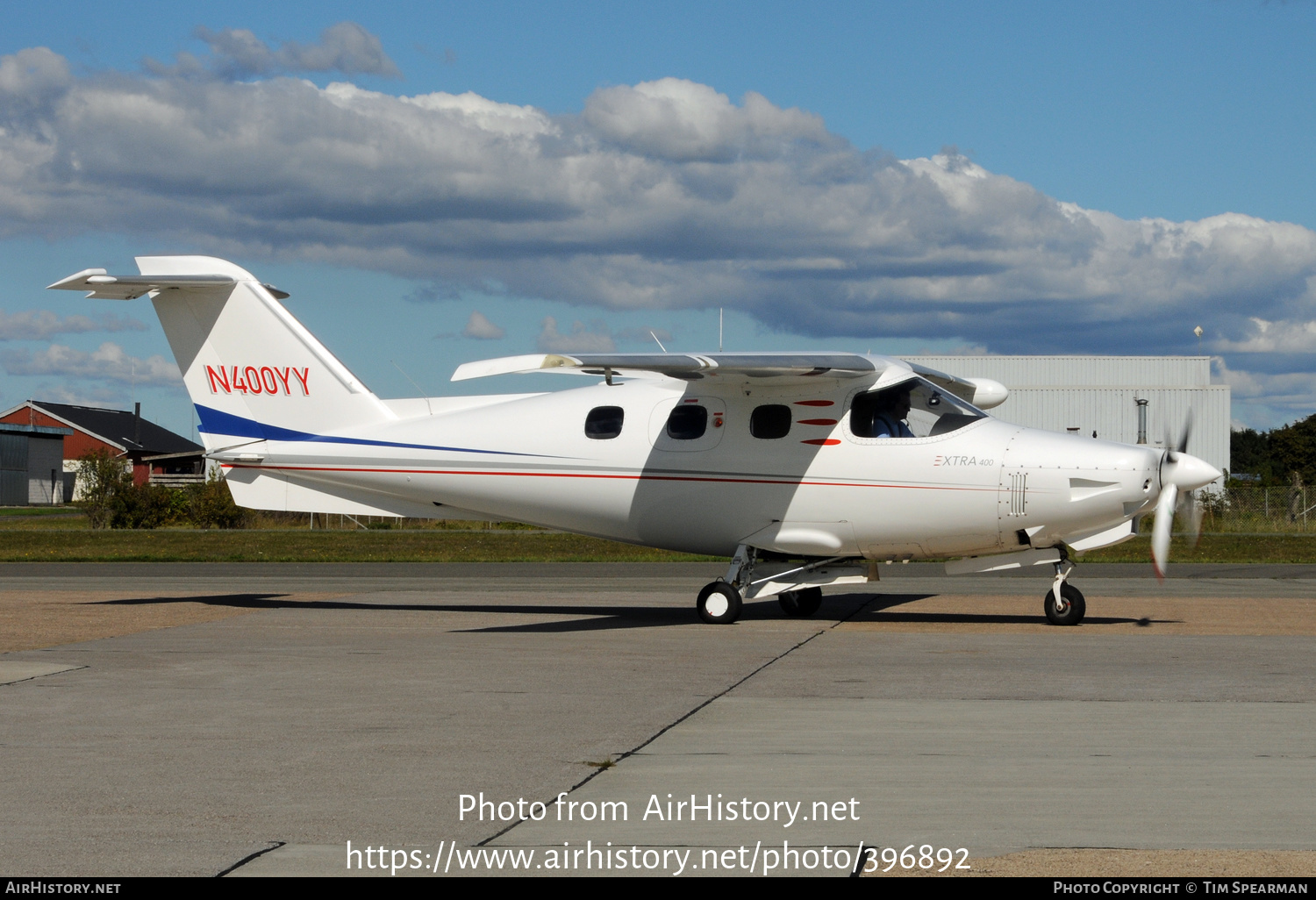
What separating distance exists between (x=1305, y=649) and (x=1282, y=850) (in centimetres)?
916

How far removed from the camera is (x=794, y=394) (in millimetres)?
16641

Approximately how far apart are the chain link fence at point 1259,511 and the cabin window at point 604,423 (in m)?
29.2

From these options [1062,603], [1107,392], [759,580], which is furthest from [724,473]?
[1107,392]

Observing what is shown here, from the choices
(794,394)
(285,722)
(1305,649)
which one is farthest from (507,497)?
(1305,649)

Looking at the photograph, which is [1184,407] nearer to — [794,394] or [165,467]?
[794,394]

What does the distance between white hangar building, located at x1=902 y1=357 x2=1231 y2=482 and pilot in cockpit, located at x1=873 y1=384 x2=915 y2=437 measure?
42.5 metres

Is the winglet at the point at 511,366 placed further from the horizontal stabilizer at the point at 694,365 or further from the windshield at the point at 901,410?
the windshield at the point at 901,410

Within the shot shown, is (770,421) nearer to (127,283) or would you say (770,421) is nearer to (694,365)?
(694,365)

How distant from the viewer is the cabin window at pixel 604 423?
57.0 feet

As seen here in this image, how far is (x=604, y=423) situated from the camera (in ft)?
57.2

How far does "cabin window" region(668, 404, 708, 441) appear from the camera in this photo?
16984mm

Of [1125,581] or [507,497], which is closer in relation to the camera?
[507,497]

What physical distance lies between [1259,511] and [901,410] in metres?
33.7

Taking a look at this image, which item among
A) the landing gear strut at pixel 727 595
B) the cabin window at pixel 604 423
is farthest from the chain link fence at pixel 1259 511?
the cabin window at pixel 604 423
